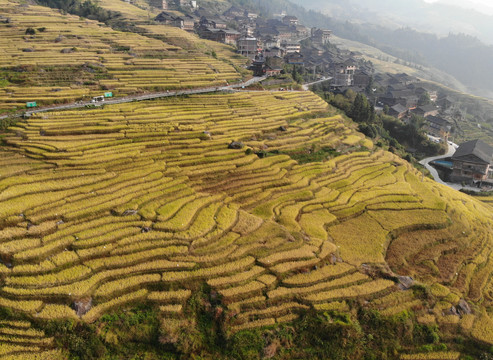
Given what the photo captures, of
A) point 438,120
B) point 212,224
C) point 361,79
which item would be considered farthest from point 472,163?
point 361,79

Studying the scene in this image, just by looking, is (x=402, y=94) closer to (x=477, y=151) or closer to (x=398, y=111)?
(x=398, y=111)

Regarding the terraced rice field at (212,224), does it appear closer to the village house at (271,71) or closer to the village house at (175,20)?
the village house at (271,71)

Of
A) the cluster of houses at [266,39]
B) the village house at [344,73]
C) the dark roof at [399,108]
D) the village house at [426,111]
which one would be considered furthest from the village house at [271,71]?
the village house at [426,111]

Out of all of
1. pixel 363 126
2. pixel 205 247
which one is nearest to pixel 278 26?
pixel 363 126

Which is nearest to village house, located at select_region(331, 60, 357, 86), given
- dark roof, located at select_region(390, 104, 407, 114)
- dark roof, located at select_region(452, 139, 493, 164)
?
dark roof, located at select_region(390, 104, 407, 114)

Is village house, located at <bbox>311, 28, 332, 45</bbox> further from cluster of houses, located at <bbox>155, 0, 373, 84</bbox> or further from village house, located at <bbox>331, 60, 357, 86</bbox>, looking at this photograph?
village house, located at <bbox>331, 60, 357, 86</bbox>

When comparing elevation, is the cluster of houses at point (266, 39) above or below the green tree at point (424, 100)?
above

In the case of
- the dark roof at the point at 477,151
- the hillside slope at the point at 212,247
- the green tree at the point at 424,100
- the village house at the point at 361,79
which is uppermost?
the village house at the point at 361,79
